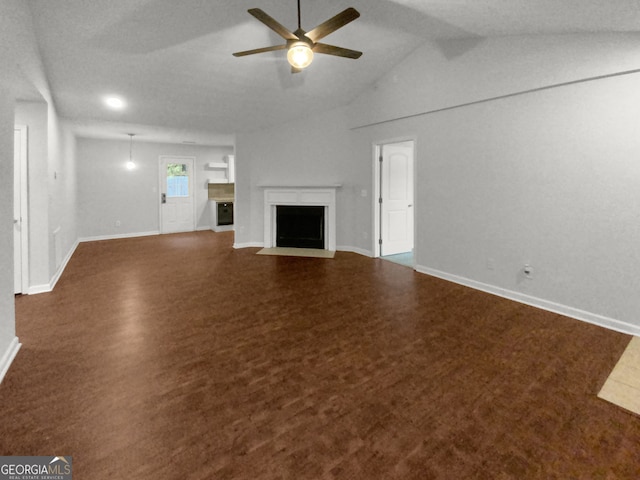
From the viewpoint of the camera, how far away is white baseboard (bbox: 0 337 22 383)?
2256mm

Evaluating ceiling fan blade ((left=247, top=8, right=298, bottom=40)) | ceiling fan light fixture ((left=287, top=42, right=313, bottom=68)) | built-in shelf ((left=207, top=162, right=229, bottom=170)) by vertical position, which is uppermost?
built-in shelf ((left=207, top=162, right=229, bottom=170))

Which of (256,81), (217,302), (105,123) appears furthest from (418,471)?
(105,123)

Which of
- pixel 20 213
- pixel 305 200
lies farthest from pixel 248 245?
pixel 20 213

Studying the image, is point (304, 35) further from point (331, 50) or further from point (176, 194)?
point (176, 194)

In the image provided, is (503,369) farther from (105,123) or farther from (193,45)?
(105,123)

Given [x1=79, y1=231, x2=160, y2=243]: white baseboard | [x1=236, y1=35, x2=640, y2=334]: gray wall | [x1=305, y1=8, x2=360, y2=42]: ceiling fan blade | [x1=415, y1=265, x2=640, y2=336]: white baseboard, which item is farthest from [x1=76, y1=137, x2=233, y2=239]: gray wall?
[x1=415, y1=265, x2=640, y2=336]: white baseboard

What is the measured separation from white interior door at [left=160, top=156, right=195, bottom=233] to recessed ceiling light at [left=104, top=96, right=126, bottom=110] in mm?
3837

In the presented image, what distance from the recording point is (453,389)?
2145 millimetres

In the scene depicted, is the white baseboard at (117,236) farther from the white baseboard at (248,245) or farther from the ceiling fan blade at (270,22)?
the ceiling fan blade at (270,22)

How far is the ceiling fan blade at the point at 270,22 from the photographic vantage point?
2505 millimetres

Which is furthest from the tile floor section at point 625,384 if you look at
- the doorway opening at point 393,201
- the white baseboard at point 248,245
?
the white baseboard at point 248,245

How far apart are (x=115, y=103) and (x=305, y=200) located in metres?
3.56

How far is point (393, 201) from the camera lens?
6.22 metres

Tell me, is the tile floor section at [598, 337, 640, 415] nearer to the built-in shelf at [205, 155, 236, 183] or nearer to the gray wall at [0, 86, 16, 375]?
the gray wall at [0, 86, 16, 375]
